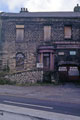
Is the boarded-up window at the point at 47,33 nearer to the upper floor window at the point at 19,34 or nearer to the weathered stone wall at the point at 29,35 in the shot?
the weathered stone wall at the point at 29,35

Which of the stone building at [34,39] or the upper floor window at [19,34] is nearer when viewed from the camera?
the stone building at [34,39]

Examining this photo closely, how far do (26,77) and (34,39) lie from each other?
601 cm

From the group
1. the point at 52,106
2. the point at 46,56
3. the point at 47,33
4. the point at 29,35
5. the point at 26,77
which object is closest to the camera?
the point at 52,106

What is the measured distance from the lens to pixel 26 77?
64.0 feet

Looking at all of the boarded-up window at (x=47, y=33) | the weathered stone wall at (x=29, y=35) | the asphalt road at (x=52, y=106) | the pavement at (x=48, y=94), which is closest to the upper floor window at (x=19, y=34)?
the weathered stone wall at (x=29, y=35)

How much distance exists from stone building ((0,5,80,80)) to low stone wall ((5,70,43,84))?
103 inches

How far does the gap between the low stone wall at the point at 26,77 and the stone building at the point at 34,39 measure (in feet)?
8.55

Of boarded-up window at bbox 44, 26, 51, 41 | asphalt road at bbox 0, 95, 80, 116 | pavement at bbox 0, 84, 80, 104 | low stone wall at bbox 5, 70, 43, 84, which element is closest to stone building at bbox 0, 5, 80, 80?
boarded-up window at bbox 44, 26, 51, 41

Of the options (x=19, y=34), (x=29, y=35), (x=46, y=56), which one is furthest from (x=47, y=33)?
(x=19, y=34)

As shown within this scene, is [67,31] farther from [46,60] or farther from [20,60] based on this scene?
[20,60]

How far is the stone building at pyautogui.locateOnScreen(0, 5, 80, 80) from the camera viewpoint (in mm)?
22344

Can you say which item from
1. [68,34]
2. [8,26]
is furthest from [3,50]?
[68,34]

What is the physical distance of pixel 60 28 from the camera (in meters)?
22.9

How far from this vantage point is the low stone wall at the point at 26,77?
63.0 feet
